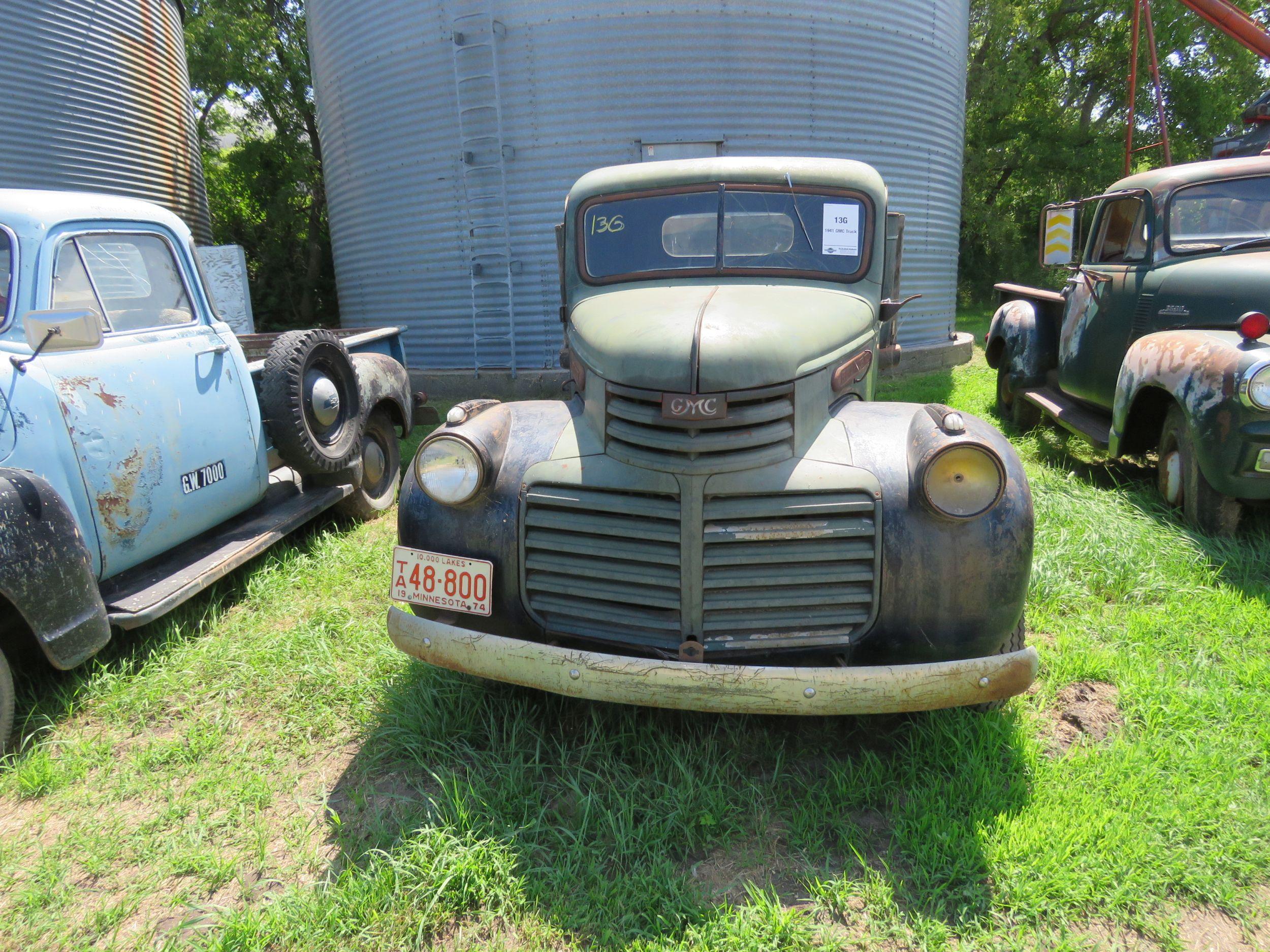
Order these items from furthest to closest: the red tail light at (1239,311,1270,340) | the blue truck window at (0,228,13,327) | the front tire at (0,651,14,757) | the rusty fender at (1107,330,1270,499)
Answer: the red tail light at (1239,311,1270,340) < the rusty fender at (1107,330,1270,499) < the blue truck window at (0,228,13,327) < the front tire at (0,651,14,757)

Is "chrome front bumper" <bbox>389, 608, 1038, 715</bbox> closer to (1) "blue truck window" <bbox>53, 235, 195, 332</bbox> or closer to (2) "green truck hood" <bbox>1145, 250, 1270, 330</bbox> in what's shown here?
(1) "blue truck window" <bbox>53, 235, 195, 332</bbox>

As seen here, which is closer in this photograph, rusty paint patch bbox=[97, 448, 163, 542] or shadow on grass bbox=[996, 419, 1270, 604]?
rusty paint patch bbox=[97, 448, 163, 542]

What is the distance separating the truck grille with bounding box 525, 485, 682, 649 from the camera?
2543 millimetres

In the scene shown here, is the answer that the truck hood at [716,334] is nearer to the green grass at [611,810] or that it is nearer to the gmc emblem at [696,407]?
the gmc emblem at [696,407]

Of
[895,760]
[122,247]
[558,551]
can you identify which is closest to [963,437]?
[895,760]

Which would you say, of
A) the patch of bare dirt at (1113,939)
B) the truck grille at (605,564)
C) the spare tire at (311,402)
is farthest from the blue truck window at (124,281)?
Answer: the patch of bare dirt at (1113,939)

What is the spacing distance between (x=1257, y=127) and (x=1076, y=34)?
15133mm

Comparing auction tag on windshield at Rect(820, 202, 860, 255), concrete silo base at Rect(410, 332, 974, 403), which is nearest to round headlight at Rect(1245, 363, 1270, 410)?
auction tag on windshield at Rect(820, 202, 860, 255)

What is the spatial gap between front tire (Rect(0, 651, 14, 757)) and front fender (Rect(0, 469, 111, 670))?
12cm

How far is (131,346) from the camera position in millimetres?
3646

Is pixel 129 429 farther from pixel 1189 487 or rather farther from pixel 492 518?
pixel 1189 487

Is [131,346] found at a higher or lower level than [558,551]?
higher

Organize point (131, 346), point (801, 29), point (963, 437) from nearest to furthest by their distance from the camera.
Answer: point (963, 437), point (131, 346), point (801, 29)

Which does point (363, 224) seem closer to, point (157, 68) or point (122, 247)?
point (157, 68)
